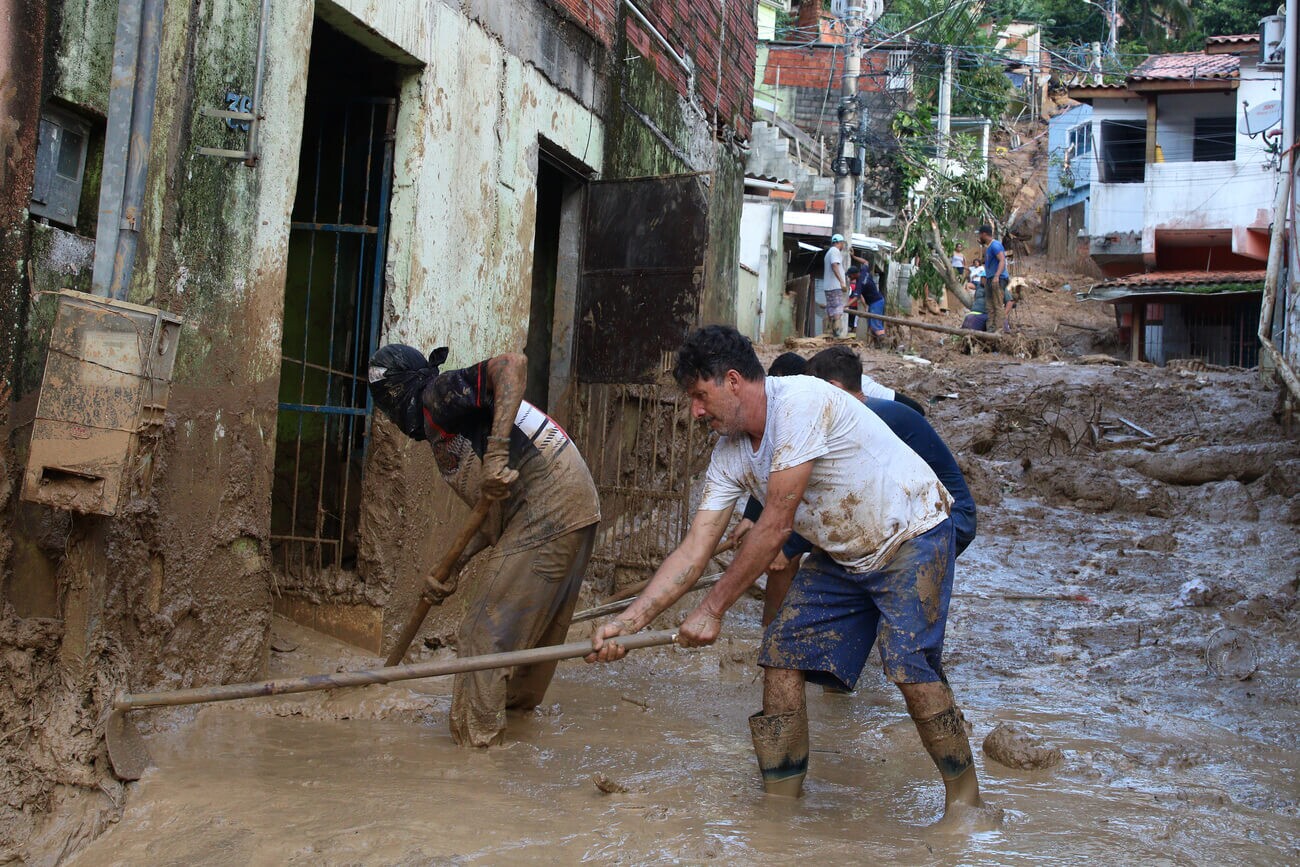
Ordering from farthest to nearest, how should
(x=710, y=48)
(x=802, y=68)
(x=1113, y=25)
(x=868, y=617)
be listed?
(x=1113, y=25)
(x=802, y=68)
(x=710, y=48)
(x=868, y=617)

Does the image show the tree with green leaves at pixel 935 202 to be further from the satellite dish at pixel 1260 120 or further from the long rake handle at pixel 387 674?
the long rake handle at pixel 387 674

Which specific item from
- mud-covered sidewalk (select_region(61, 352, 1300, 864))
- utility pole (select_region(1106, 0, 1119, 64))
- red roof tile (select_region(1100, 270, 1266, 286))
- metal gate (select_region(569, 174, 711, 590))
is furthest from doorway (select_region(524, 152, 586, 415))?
utility pole (select_region(1106, 0, 1119, 64))

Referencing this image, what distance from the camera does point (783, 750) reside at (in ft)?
12.8

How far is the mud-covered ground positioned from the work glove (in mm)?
973

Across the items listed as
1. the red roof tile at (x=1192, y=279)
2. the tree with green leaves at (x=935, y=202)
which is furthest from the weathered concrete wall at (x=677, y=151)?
the tree with green leaves at (x=935, y=202)

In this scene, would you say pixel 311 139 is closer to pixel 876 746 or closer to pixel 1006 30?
pixel 876 746

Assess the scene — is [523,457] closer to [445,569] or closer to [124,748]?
[445,569]

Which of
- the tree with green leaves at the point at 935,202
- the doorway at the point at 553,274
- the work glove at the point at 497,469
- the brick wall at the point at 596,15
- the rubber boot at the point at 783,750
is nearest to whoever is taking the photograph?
the rubber boot at the point at 783,750

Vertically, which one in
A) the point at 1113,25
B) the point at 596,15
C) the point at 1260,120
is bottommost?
the point at 596,15

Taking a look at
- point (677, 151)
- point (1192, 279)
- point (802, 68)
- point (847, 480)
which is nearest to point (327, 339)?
point (847, 480)

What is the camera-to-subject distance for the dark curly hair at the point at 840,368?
4.93m

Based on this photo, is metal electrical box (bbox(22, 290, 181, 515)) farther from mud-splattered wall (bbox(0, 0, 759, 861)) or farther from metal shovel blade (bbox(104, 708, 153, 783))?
metal shovel blade (bbox(104, 708, 153, 783))

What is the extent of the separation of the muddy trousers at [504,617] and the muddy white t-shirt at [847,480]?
892 millimetres

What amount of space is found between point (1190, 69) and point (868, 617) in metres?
26.3
